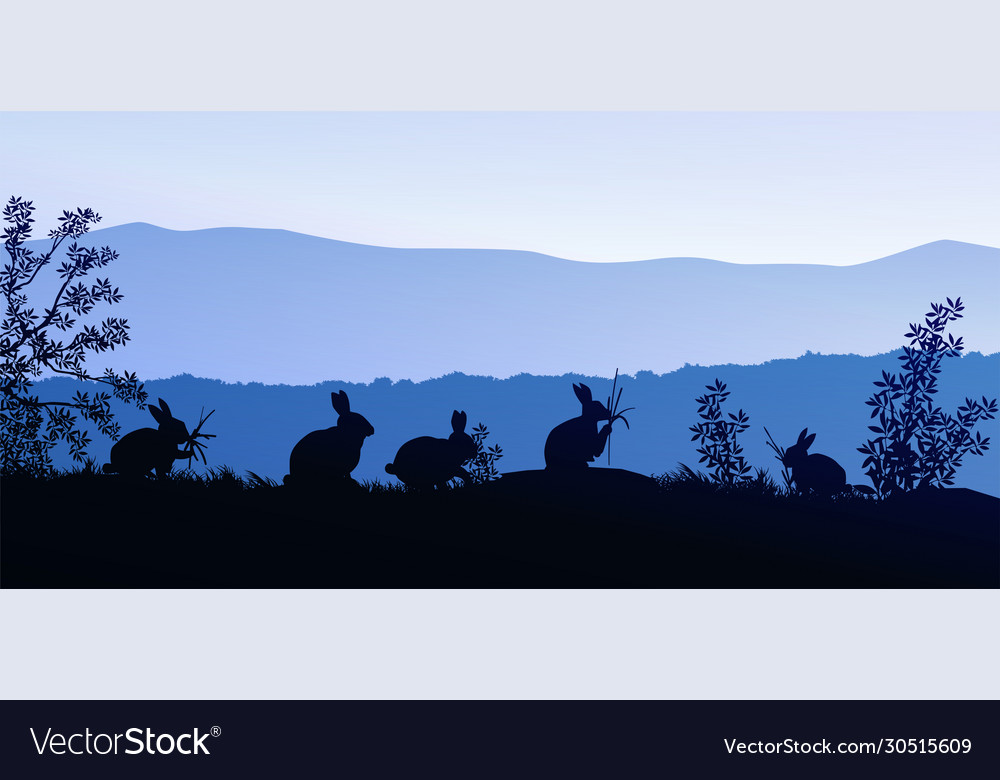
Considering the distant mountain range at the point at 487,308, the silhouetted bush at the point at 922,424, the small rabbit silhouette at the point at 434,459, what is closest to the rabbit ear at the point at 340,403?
the distant mountain range at the point at 487,308

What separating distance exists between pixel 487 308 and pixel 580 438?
107cm

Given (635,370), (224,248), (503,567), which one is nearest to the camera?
(503,567)

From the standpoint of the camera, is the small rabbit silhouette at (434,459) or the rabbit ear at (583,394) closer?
the small rabbit silhouette at (434,459)

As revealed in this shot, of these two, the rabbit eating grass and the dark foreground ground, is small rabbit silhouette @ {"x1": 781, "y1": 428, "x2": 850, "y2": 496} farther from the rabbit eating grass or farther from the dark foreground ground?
the rabbit eating grass

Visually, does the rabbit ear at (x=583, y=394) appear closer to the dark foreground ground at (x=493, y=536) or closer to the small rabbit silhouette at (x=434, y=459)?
the dark foreground ground at (x=493, y=536)

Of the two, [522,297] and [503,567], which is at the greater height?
[522,297]

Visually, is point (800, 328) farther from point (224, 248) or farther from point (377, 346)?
point (224, 248)

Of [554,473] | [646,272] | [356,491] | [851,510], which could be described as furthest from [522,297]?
[851,510]

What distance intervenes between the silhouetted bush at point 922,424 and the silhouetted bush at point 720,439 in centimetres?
78

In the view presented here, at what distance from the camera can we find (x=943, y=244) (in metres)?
5.75

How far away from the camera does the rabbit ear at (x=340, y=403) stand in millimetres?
5613

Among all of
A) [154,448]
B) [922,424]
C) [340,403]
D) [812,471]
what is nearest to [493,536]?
[340,403]

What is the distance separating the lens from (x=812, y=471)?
221 inches

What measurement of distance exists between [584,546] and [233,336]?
8.68ft
